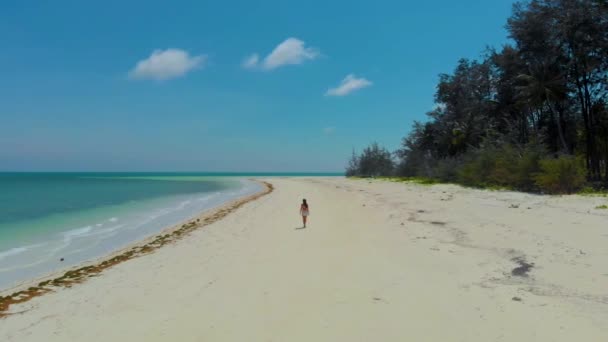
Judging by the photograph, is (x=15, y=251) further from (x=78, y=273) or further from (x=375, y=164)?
(x=375, y=164)

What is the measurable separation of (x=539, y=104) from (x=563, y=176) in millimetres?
12602

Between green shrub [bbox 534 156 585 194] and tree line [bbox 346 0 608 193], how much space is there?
1.6 inches

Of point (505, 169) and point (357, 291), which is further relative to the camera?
point (505, 169)

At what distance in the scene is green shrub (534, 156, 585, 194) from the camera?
17.1m

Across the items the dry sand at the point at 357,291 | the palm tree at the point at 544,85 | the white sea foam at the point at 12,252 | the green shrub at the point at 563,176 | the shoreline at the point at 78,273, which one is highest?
the palm tree at the point at 544,85

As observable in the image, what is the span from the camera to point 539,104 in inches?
1067

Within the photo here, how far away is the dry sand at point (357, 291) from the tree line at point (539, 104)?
1188 cm

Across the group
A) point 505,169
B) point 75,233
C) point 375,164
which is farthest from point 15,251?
point 375,164

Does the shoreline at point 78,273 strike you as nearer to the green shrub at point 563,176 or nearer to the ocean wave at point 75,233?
the ocean wave at point 75,233

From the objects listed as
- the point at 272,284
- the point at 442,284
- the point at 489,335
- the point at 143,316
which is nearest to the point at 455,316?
the point at 489,335

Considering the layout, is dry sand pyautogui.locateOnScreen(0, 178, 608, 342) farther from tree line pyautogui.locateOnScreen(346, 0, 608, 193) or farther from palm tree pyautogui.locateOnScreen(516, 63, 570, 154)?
palm tree pyautogui.locateOnScreen(516, 63, 570, 154)

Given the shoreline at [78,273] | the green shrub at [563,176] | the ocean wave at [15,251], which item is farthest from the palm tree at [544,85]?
the ocean wave at [15,251]

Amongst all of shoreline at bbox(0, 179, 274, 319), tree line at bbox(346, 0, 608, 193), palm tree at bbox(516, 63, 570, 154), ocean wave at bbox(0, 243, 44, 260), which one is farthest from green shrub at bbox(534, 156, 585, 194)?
ocean wave at bbox(0, 243, 44, 260)

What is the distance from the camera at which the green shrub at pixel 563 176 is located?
1706cm
